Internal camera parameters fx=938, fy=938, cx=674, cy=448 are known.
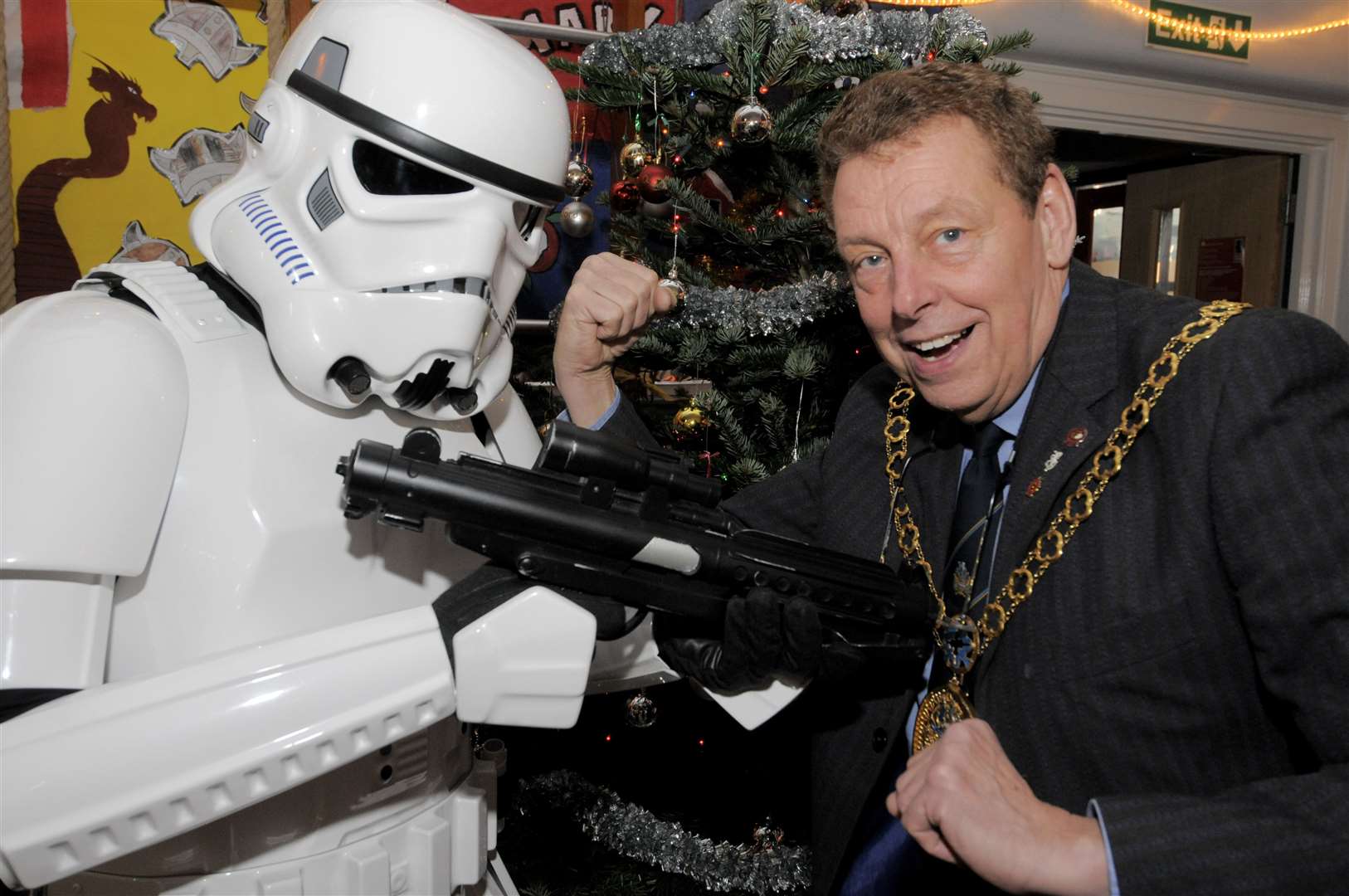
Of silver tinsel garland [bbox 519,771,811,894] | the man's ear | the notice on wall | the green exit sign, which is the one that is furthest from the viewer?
the notice on wall

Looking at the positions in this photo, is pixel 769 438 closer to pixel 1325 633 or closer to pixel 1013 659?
pixel 1013 659

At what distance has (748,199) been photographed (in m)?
2.25

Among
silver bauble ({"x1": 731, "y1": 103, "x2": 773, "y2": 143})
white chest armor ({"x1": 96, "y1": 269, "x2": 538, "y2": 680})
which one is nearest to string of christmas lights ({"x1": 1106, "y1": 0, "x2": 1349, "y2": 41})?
silver bauble ({"x1": 731, "y1": 103, "x2": 773, "y2": 143})

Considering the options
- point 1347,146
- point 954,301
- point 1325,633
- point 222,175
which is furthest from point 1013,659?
point 1347,146

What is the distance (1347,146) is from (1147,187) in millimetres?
947

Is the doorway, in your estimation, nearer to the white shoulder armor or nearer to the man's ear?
the man's ear

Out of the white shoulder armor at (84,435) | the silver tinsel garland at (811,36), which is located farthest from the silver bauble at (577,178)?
the white shoulder armor at (84,435)

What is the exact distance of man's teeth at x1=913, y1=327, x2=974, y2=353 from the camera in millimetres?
1329

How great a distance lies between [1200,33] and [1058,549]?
12.4 feet

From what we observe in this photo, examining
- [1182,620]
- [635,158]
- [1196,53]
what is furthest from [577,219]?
[1196,53]

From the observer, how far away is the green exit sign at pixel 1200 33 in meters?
3.89

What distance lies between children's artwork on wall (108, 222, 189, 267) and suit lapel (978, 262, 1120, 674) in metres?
2.03

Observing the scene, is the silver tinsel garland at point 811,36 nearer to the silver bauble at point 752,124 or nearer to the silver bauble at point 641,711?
the silver bauble at point 752,124

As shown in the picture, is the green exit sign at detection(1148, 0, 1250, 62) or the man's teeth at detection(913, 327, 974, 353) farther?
the green exit sign at detection(1148, 0, 1250, 62)
